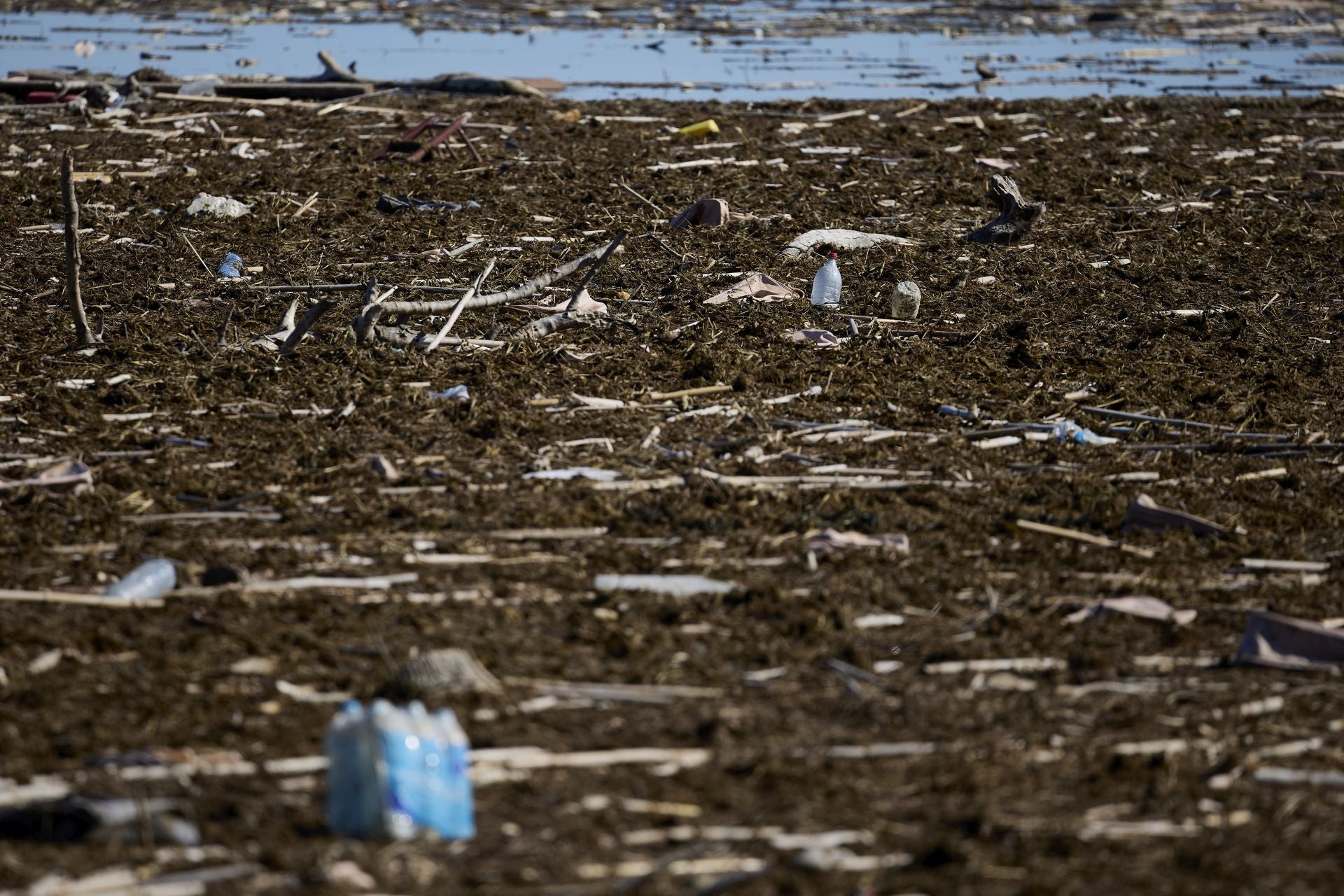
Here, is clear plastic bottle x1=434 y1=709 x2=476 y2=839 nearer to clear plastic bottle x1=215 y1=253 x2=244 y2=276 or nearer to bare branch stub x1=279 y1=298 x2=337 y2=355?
bare branch stub x1=279 y1=298 x2=337 y2=355

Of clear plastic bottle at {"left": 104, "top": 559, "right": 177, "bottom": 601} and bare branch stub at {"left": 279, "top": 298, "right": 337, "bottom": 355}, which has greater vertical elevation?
bare branch stub at {"left": 279, "top": 298, "right": 337, "bottom": 355}

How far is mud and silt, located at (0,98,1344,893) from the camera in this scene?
3916mm

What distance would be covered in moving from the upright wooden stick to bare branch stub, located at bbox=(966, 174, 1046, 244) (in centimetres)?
642

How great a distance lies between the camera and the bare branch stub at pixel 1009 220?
11133mm

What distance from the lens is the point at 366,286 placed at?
903 centimetres

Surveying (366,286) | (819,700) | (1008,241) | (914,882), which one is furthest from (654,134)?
(914,882)

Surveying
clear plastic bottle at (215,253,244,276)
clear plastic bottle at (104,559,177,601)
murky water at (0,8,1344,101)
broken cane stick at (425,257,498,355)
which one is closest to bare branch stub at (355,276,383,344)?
broken cane stick at (425,257,498,355)

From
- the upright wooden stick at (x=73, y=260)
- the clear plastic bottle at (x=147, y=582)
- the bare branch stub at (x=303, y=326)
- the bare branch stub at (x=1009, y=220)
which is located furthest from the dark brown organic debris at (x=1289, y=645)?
the bare branch stub at (x=1009, y=220)

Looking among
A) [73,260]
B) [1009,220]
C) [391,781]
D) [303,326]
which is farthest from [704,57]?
[391,781]

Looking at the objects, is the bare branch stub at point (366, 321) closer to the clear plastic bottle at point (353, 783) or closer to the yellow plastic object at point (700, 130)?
the clear plastic bottle at point (353, 783)

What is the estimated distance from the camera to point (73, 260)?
315 inches

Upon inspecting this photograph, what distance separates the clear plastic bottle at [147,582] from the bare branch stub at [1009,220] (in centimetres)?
749

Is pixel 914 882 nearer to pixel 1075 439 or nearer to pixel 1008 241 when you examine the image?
pixel 1075 439

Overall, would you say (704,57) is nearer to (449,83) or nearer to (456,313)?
(449,83)
